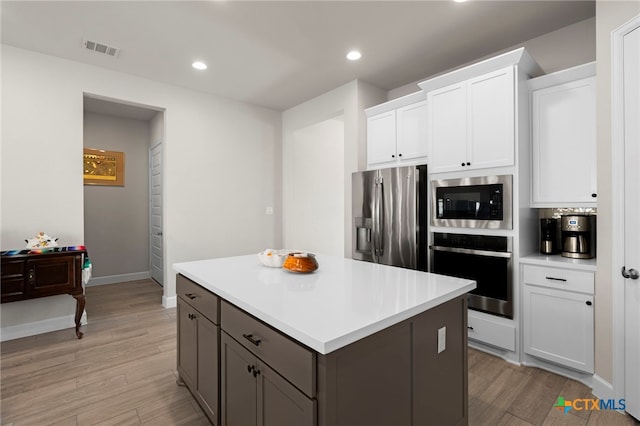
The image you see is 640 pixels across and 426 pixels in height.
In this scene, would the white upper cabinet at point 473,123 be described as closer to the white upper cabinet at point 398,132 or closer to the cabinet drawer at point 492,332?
the white upper cabinet at point 398,132

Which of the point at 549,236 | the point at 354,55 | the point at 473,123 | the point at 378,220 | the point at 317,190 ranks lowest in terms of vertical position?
the point at 549,236

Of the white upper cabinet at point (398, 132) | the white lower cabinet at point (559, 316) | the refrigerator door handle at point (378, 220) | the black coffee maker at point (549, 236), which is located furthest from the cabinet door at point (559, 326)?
the white upper cabinet at point (398, 132)

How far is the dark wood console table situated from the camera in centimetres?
278

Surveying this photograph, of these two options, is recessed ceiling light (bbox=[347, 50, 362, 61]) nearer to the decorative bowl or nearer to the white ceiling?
the white ceiling

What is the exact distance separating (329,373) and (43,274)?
3.25 metres

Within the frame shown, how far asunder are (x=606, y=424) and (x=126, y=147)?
6574 millimetres

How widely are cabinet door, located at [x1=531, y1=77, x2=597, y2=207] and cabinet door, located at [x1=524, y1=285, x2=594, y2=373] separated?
719 mm

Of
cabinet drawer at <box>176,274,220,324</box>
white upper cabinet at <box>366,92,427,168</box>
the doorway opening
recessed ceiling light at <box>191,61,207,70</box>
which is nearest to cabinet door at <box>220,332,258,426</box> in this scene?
cabinet drawer at <box>176,274,220,324</box>

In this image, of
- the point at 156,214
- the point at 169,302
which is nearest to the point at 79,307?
the point at 169,302

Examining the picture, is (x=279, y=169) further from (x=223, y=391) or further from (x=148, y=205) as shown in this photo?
(x=223, y=391)

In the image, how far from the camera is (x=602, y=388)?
6.64ft

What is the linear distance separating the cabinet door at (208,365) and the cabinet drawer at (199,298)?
48 millimetres

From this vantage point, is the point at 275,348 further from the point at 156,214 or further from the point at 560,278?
the point at 156,214

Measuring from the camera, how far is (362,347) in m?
1.10
